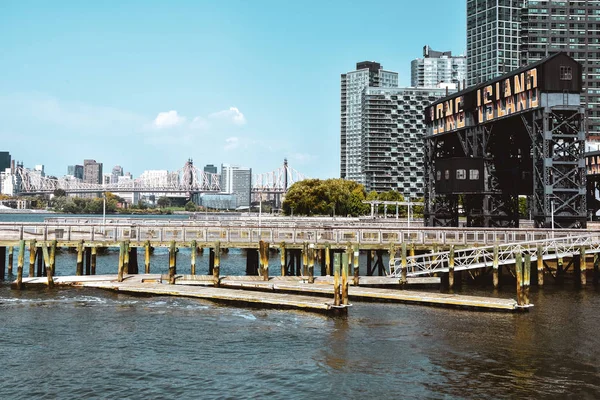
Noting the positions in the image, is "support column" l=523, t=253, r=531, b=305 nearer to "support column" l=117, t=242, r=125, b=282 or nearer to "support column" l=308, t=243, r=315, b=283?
"support column" l=308, t=243, r=315, b=283

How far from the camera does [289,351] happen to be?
3222 centimetres

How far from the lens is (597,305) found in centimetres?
4491

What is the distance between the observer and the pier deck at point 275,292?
138 ft

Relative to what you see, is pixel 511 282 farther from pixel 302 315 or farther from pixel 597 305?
pixel 302 315

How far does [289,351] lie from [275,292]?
16.6 meters

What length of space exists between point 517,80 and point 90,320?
54.4 m

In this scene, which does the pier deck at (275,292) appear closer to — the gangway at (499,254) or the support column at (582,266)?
the gangway at (499,254)

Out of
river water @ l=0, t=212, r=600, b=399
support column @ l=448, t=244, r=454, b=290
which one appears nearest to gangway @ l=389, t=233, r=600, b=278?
support column @ l=448, t=244, r=454, b=290

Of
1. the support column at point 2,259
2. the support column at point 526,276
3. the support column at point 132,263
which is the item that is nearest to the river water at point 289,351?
the support column at point 526,276

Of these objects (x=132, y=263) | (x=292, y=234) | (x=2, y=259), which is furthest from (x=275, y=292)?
(x=2, y=259)

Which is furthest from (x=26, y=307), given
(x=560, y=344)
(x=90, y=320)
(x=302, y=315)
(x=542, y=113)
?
(x=542, y=113)

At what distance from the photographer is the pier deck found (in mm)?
42000

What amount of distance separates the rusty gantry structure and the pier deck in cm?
2502

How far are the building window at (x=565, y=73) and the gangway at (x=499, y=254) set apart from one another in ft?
63.2
